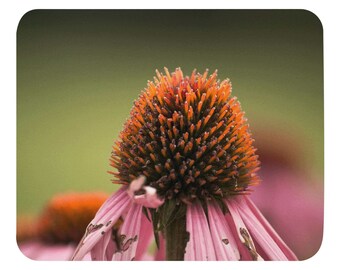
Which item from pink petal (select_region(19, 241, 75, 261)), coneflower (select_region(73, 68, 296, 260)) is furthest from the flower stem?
pink petal (select_region(19, 241, 75, 261))

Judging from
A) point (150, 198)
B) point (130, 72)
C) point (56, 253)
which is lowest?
point (56, 253)

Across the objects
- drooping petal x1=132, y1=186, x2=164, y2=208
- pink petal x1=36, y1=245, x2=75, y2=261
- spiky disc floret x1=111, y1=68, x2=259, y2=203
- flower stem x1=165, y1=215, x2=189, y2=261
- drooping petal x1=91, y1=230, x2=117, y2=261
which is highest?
spiky disc floret x1=111, y1=68, x2=259, y2=203

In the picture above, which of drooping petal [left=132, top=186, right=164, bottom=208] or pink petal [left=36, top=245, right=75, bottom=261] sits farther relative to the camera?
pink petal [left=36, top=245, right=75, bottom=261]

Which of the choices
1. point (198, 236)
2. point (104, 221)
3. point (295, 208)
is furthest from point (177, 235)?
point (295, 208)

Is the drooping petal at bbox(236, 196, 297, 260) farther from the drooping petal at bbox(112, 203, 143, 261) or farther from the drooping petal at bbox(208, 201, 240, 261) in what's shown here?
the drooping petal at bbox(112, 203, 143, 261)

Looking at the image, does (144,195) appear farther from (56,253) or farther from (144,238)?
(56,253)

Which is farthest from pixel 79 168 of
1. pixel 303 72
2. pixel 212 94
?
pixel 303 72

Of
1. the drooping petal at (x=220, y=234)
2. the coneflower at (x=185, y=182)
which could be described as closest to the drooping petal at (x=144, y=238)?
the coneflower at (x=185, y=182)
